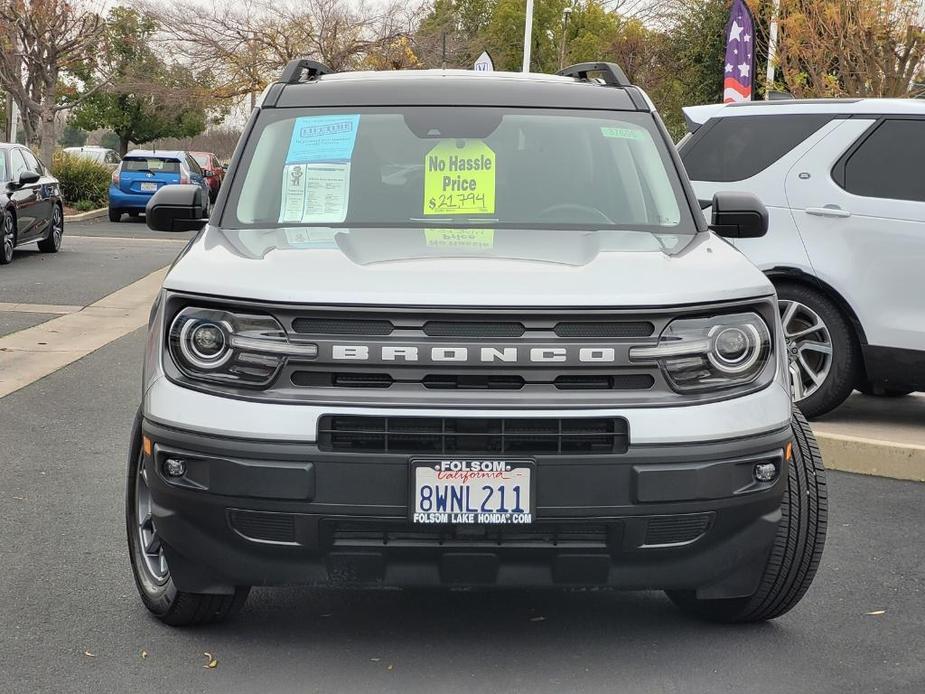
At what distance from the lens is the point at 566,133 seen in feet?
17.0

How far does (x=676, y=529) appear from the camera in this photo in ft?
12.5

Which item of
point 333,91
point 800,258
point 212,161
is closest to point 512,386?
point 333,91

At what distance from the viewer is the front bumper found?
12.2 ft

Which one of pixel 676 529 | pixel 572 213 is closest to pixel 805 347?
pixel 572 213

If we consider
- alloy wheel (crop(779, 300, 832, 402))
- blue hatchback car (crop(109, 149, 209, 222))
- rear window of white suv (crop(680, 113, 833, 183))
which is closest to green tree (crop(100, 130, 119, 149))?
blue hatchback car (crop(109, 149, 209, 222))

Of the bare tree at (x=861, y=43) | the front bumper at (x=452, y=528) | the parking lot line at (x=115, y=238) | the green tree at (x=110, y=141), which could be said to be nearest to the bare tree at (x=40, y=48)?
the parking lot line at (x=115, y=238)

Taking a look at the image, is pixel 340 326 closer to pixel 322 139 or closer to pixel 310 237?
pixel 310 237

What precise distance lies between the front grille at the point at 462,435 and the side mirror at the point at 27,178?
49.4 feet

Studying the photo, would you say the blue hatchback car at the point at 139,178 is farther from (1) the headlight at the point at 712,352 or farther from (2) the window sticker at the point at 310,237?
(1) the headlight at the point at 712,352

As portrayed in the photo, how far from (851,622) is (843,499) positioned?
Answer: 73.3 inches

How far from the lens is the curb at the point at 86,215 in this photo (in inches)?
1188

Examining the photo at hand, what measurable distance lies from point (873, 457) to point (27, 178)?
13.6 m

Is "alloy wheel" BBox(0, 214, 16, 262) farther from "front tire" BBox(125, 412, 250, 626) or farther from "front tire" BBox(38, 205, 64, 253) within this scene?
"front tire" BBox(125, 412, 250, 626)

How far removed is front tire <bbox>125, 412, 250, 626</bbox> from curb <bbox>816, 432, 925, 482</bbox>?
11.8ft
